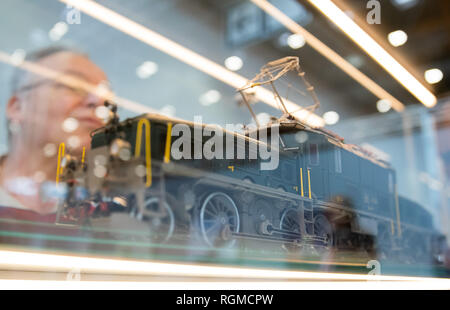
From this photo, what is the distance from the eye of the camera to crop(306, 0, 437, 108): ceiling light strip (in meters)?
3.83

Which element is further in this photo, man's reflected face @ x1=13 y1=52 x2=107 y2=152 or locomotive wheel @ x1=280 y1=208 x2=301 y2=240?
man's reflected face @ x1=13 y1=52 x2=107 y2=152

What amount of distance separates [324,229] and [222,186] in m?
0.91

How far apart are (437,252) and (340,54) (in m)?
3.17

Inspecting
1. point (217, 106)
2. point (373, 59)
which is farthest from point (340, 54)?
point (217, 106)

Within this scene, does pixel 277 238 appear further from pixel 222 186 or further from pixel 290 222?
pixel 222 186

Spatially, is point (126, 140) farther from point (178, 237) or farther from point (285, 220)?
point (285, 220)

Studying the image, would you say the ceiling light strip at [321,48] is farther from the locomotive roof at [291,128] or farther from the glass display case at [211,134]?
the locomotive roof at [291,128]

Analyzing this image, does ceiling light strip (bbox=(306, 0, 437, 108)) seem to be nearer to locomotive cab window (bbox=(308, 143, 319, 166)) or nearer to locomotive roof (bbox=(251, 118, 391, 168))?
locomotive roof (bbox=(251, 118, 391, 168))

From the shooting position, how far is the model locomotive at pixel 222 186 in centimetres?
236

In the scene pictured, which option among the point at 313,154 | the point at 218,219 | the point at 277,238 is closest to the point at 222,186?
the point at 218,219

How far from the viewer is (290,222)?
2.84 m
